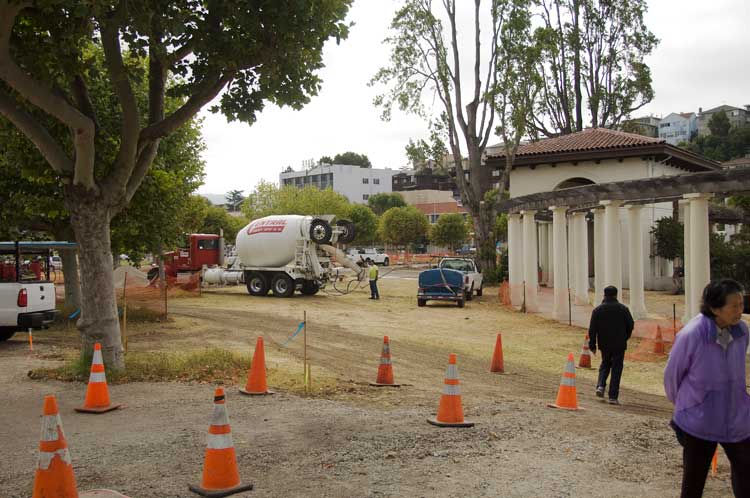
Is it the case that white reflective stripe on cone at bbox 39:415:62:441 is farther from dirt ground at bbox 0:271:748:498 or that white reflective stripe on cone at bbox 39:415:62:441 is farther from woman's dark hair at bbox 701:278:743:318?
woman's dark hair at bbox 701:278:743:318

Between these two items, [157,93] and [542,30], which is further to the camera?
[542,30]

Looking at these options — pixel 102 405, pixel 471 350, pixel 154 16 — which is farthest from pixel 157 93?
pixel 471 350

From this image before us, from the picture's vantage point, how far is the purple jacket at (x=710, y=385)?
14.6 ft

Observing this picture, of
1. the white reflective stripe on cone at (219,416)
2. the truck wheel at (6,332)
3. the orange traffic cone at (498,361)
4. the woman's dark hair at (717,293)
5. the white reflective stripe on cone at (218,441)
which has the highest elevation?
the woman's dark hair at (717,293)

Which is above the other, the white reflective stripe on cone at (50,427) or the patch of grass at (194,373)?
the white reflective stripe on cone at (50,427)

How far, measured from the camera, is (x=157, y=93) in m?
10.9

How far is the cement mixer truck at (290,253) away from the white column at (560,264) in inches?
420

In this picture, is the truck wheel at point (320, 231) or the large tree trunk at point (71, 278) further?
the truck wheel at point (320, 231)

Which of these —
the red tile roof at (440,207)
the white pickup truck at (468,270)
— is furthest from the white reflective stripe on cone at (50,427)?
the red tile roof at (440,207)

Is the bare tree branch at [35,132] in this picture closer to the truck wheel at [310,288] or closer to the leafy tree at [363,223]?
the truck wheel at [310,288]

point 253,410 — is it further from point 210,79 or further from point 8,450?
point 210,79

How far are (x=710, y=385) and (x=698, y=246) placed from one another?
491 inches

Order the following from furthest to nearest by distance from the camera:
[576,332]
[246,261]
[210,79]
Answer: [246,261] < [576,332] < [210,79]

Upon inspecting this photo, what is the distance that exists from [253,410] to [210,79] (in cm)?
530
